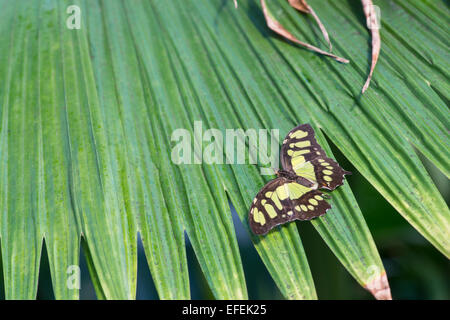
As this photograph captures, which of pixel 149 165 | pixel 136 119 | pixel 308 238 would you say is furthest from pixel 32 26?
pixel 308 238

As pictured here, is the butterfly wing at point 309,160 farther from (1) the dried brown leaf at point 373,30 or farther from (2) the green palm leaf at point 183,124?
(1) the dried brown leaf at point 373,30

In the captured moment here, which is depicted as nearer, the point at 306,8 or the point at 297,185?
the point at 297,185

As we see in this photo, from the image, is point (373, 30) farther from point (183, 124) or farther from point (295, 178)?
point (183, 124)

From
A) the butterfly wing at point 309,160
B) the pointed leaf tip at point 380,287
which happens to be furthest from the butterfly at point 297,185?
the pointed leaf tip at point 380,287

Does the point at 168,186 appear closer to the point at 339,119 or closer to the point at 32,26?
the point at 339,119

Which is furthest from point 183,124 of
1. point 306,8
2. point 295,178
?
point 306,8
